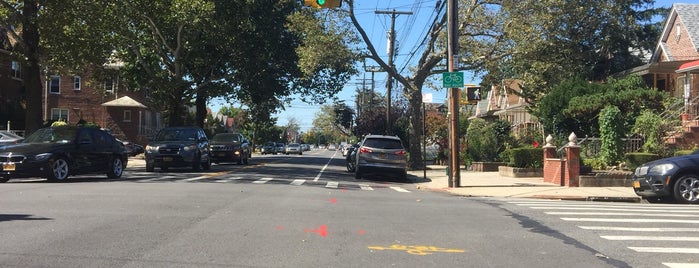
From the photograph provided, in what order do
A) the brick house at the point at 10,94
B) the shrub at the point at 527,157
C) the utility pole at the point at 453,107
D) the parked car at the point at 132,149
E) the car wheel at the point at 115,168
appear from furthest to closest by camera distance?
the parked car at the point at 132,149 → the brick house at the point at 10,94 → the shrub at the point at 527,157 → the utility pole at the point at 453,107 → the car wheel at the point at 115,168

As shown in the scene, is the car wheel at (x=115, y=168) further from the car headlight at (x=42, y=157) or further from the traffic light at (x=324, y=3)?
the traffic light at (x=324, y=3)

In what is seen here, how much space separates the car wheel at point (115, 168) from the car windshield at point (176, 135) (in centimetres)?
395

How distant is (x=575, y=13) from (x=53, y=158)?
69.0 ft

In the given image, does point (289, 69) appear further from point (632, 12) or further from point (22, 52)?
point (632, 12)

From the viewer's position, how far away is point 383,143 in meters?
21.4

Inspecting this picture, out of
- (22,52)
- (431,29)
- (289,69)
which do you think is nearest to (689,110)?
(431,29)

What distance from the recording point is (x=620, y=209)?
1162 cm

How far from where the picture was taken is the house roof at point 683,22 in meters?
28.1

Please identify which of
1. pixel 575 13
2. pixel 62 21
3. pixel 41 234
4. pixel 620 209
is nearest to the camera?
pixel 41 234

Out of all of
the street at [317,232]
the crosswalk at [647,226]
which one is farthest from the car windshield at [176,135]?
the crosswalk at [647,226]

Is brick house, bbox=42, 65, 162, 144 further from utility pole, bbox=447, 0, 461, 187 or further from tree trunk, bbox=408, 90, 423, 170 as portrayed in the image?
utility pole, bbox=447, 0, 461, 187

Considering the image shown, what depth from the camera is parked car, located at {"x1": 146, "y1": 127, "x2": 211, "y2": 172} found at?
2075 cm

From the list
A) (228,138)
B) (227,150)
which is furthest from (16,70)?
(227,150)

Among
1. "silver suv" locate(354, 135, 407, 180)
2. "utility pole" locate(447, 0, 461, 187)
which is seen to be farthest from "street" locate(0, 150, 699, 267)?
"silver suv" locate(354, 135, 407, 180)
